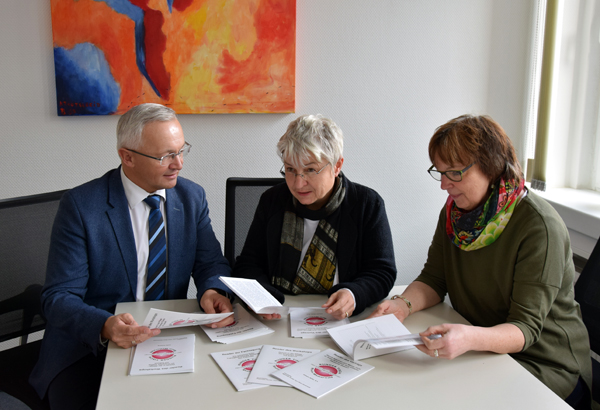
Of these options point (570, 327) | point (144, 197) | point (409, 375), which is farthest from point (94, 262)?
point (570, 327)

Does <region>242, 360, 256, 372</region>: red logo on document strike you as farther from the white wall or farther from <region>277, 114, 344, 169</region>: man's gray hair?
the white wall

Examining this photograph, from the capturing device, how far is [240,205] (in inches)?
80.0

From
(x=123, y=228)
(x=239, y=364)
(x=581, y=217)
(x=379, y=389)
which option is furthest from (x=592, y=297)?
(x=123, y=228)

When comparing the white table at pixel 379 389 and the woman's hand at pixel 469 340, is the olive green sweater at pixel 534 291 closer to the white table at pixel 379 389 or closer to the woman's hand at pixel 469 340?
the woman's hand at pixel 469 340

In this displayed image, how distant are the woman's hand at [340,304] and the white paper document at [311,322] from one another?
0.09ft

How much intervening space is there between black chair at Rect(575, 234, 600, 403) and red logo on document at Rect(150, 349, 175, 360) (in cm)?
135

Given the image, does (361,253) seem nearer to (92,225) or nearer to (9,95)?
(92,225)

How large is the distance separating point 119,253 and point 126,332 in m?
0.40

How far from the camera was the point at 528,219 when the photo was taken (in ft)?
4.60

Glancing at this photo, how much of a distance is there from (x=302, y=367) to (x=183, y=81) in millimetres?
1943

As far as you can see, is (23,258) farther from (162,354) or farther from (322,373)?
(322,373)

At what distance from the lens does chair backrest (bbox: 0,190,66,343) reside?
1.68 m

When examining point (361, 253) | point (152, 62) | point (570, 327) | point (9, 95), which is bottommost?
point (570, 327)

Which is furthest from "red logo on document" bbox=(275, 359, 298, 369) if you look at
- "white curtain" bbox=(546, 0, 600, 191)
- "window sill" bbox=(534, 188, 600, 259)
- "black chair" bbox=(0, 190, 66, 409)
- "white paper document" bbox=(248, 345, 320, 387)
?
"white curtain" bbox=(546, 0, 600, 191)
